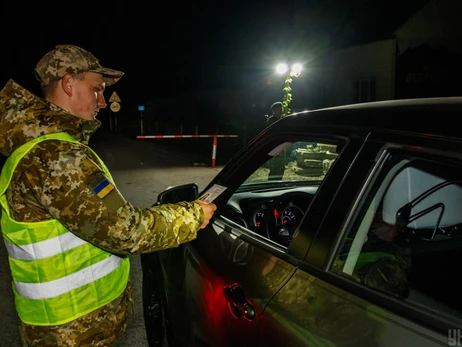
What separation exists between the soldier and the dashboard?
0.67 metres

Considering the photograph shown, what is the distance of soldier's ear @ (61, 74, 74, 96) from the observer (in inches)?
70.6

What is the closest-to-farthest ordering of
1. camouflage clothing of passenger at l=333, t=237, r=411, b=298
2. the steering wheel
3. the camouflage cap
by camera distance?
camouflage clothing of passenger at l=333, t=237, r=411, b=298, the camouflage cap, the steering wheel

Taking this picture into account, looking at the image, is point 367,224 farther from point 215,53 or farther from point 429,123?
point 215,53

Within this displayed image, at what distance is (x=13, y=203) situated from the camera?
1680 mm

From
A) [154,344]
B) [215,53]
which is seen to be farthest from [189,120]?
[154,344]

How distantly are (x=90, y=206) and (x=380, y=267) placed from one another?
109cm

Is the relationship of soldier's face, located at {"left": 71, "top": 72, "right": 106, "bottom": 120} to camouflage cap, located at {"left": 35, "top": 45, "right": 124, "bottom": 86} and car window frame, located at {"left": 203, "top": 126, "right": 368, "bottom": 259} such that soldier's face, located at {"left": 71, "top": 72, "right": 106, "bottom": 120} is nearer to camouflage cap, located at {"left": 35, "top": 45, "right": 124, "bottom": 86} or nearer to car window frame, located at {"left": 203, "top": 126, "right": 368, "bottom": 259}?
camouflage cap, located at {"left": 35, "top": 45, "right": 124, "bottom": 86}

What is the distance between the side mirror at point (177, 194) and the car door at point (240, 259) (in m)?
0.20

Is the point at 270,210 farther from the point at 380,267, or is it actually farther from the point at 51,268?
the point at 51,268

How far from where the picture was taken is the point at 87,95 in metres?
1.86

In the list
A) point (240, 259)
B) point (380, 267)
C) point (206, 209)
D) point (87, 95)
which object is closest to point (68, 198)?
point (87, 95)

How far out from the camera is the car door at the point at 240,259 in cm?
151

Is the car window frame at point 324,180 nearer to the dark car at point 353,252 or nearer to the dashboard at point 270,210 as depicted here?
the dark car at point 353,252

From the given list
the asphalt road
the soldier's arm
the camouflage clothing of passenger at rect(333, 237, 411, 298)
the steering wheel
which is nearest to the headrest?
the camouflage clothing of passenger at rect(333, 237, 411, 298)
